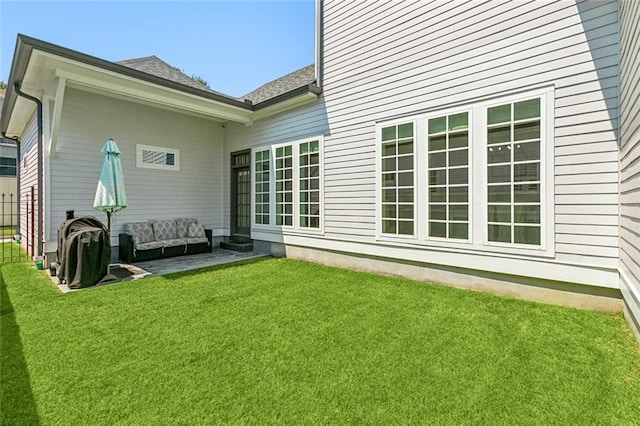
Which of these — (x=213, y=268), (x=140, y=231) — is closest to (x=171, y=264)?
(x=213, y=268)

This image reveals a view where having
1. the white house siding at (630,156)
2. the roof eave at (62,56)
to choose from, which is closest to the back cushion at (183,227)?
the roof eave at (62,56)

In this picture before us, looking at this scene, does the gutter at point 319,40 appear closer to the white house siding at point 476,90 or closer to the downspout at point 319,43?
the downspout at point 319,43

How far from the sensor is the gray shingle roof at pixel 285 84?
24.7 feet

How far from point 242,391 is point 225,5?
7.57 m

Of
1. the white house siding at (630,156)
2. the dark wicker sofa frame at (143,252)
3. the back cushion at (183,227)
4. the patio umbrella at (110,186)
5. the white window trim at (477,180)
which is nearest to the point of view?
the white house siding at (630,156)

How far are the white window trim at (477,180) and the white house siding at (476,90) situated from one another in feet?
0.26

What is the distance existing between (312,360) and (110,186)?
4.76m

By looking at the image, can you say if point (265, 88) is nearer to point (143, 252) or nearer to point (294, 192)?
point (294, 192)

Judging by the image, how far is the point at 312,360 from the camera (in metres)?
2.55

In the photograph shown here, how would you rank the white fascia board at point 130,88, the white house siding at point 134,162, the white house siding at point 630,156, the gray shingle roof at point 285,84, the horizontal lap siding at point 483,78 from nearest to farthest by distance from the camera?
the white house siding at point 630,156 → the horizontal lap siding at point 483,78 → the white fascia board at point 130,88 → the white house siding at point 134,162 → the gray shingle roof at point 285,84

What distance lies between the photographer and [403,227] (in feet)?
16.4

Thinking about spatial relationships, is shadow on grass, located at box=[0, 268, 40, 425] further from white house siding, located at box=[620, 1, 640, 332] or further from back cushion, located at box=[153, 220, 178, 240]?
white house siding, located at box=[620, 1, 640, 332]

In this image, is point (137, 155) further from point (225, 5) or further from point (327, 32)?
point (327, 32)

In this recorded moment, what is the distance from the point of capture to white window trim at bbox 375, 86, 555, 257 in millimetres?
3605
